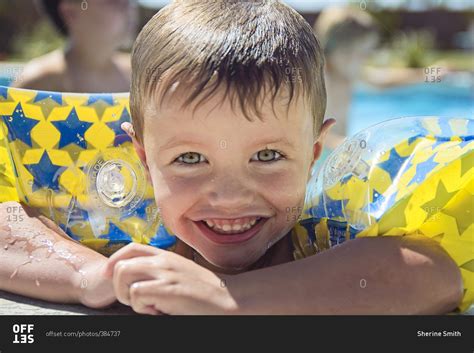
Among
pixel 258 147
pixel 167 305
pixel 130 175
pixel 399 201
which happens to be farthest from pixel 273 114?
pixel 130 175

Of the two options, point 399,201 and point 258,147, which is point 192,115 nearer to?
point 258,147

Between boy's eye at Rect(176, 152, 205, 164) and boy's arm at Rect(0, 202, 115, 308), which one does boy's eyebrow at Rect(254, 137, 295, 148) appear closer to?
boy's eye at Rect(176, 152, 205, 164)

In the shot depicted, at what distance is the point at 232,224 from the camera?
1.50 metres

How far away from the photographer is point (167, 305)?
1.28 metres

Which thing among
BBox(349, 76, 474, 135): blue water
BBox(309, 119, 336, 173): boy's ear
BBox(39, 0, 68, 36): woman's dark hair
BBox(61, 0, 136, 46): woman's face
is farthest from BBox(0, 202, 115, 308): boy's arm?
BBox(349, 76, 474, 135): blue water

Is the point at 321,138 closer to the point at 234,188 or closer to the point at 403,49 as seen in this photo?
the point at 234,188

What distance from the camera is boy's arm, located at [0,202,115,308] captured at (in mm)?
1476

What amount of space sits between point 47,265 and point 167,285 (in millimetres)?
382

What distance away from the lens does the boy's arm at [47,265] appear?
1.48 metres

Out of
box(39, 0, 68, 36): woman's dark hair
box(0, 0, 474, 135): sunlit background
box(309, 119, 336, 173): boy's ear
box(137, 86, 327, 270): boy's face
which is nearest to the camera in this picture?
box(137, 86, 327, 270): boy's face

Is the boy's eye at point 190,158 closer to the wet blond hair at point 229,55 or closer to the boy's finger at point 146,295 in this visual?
the wet blond hair at point 229,55

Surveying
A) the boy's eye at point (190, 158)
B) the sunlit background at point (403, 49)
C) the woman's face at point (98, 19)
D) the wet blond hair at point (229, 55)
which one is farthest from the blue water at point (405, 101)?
the boy's eye at point (190, 158)

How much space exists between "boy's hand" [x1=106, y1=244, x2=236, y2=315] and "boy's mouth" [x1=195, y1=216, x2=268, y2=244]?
198mm
